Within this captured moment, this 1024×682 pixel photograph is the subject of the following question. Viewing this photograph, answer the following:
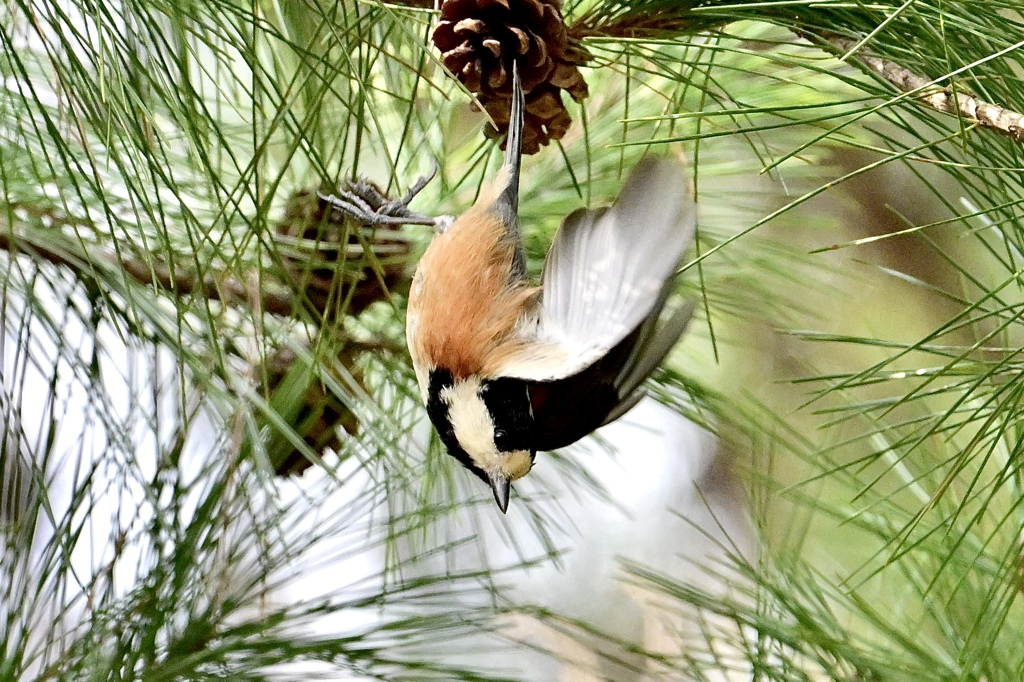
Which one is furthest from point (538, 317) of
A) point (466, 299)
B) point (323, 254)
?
point (323, 254)

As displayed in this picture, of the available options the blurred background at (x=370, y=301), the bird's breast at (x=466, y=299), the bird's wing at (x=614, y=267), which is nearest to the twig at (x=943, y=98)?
the blurred background at (x=370, y=301)

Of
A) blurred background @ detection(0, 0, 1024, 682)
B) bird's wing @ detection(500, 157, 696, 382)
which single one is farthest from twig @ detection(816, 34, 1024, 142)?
bird's wing @ detection(500, 157, 696, 382)

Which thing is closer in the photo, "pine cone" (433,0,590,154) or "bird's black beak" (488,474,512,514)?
"pine cone" (433,0,590,154)

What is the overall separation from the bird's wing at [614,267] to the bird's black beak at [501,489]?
9 cm

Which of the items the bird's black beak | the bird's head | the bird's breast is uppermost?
the bird's breast

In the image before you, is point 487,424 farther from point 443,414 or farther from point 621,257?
point 621,257

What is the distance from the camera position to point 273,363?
74cm

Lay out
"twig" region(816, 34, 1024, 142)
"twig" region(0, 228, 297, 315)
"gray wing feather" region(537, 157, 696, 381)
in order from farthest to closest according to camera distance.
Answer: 1. "twig" region(0, 228, 297, 315)
2. "gray wing feather" region(537, 157, 696, 381)
3. "twig" region(816, 34, 1024, 142)

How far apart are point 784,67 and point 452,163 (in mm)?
301

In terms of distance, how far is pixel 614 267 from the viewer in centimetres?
54

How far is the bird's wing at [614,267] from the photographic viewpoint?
1.67ft

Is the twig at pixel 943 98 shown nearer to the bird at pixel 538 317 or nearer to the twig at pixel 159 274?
the bird at pixel 538 317

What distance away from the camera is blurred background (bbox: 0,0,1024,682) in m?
0.47

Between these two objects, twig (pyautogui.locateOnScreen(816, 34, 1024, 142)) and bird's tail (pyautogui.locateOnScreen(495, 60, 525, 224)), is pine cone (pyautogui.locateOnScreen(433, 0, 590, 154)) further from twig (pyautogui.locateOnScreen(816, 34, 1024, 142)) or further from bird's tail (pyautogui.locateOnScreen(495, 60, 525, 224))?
twig (pyautogui.locateOnScreen(816, 34, 1024, 142))
